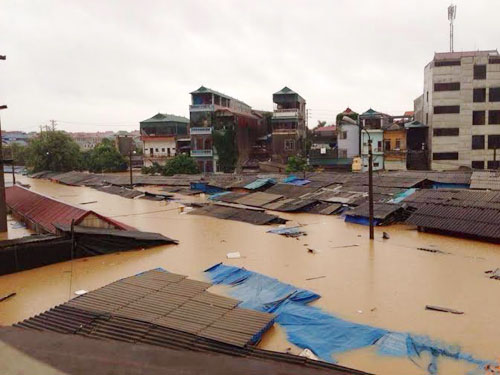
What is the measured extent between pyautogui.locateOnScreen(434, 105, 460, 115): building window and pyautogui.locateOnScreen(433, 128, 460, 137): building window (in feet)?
5.58

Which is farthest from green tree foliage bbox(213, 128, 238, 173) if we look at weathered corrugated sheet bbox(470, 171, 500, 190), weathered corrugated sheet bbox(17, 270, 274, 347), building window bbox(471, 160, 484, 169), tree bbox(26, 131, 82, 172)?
weathered corrugated sheet bbox(17, 270, 274, 347)

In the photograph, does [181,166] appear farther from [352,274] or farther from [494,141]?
[352,274]

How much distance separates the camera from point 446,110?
43.0 m

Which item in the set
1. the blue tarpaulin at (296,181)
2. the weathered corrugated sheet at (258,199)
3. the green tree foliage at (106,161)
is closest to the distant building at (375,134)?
the blue tarpaulin at (296,181)

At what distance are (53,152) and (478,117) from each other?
172 feet

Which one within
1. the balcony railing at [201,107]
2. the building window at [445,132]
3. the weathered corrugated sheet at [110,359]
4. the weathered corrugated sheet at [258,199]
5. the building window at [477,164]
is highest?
the balcony railing at [201,107]

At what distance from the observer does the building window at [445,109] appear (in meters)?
42.8

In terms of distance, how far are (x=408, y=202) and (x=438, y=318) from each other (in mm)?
13657

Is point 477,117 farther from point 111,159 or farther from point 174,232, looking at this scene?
point 111,159

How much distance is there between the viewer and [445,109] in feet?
141

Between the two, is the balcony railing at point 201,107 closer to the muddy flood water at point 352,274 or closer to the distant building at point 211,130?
the distant building at point 211,130

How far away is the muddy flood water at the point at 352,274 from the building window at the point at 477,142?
2704cm

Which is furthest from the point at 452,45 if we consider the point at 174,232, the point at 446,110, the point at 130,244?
the point at 130,244

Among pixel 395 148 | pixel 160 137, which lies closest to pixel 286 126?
pixel 395 148
